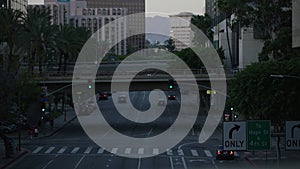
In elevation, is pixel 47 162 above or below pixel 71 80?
below

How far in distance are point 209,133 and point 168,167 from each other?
2610 centimetres

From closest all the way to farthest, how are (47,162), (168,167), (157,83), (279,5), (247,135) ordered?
(247,135) → (168,167) → (47,162) → (279,5) → (157,83)

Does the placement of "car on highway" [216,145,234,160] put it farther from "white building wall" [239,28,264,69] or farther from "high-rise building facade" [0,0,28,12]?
"high-rise building facade" [0,0,28,12]

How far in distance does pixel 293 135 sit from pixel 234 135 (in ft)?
9.77

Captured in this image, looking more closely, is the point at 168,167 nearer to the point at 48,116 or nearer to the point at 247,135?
the point at 247,135

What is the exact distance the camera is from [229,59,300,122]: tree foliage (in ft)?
155

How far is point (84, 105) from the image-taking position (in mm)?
105562

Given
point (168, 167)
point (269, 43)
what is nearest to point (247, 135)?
point (168, 167)

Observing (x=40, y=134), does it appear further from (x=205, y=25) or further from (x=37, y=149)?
(x=205, y=25)

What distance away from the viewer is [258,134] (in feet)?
96.7

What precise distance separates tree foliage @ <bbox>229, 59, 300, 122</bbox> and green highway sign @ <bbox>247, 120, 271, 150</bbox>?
57.4ft

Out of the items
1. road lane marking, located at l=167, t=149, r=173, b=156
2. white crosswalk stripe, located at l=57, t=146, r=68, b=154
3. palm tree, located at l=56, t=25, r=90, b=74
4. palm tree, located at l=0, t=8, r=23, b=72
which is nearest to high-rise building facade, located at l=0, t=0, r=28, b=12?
palm tree, located at l=56, t=25, r=90, b=74

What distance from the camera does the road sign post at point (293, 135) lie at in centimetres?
2953

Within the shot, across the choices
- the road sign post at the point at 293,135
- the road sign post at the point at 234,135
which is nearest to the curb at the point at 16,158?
the road sign post at the point at 234,135
